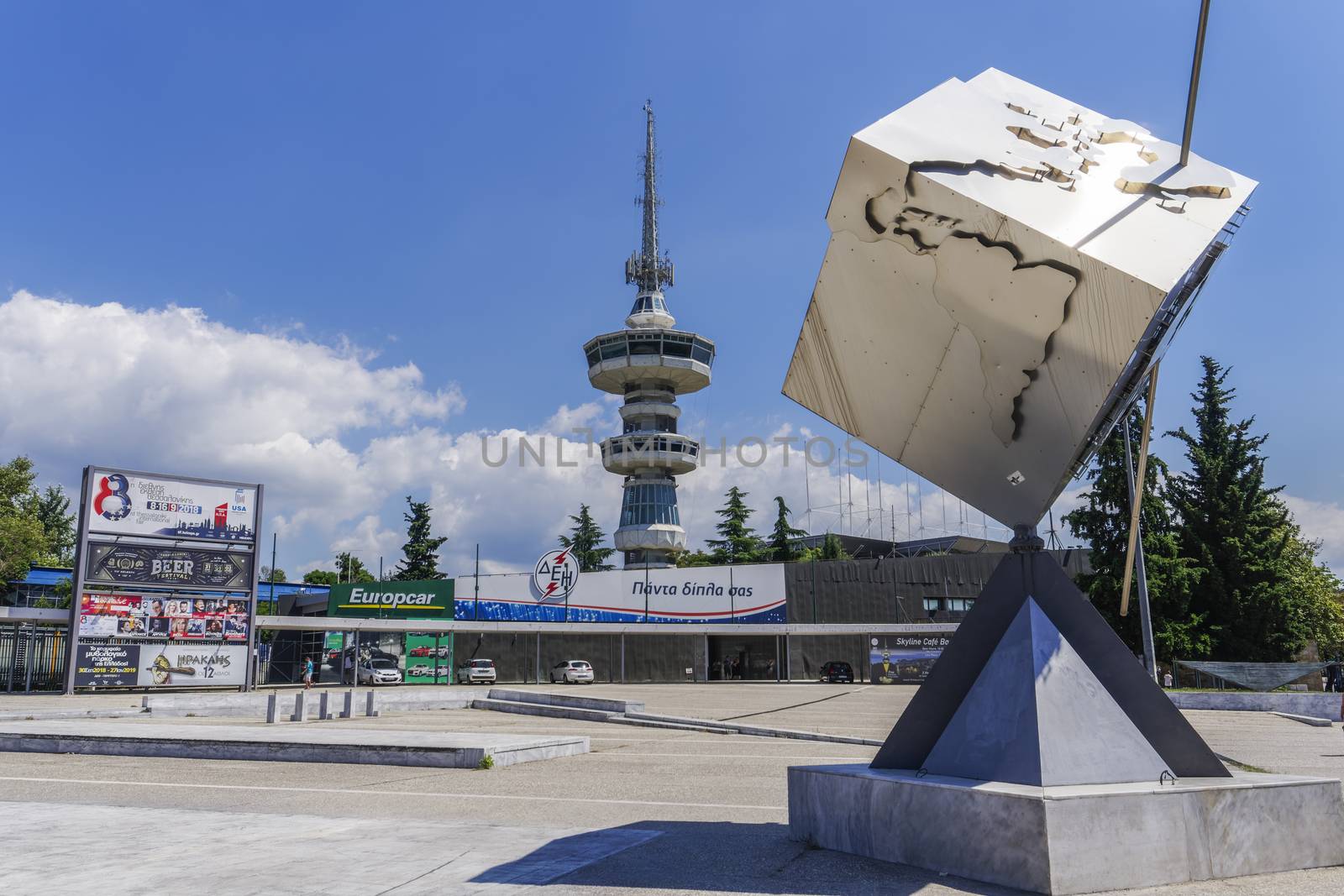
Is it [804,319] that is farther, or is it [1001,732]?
[804,319]

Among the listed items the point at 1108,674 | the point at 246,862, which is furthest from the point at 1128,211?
the point at 246,862

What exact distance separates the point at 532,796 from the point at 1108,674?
5791 mm

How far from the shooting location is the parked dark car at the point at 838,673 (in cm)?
4909

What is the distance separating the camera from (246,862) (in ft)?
20.0

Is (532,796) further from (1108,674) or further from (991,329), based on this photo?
(991,329)

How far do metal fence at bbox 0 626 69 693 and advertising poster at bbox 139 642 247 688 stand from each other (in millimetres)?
2770

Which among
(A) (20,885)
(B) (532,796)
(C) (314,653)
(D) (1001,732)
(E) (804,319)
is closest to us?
(A) (20,885)

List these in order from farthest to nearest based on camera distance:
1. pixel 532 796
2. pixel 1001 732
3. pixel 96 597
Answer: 1. pixel 96 597
2. pixel 532 796
3. pixel 1001 732

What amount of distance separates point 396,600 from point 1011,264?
5177 cm

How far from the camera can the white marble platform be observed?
12.2 m

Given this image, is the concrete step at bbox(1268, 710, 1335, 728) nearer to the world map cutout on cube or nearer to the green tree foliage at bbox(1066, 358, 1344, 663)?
the green tree foliage at bbox(1066, 358, 1344, 663)

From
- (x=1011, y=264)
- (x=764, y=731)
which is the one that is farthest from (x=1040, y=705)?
(x=764, y=731)

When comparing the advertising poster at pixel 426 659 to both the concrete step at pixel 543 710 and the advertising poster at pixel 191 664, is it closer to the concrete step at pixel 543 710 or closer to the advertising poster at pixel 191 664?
the advertising poster at pixel 191 664

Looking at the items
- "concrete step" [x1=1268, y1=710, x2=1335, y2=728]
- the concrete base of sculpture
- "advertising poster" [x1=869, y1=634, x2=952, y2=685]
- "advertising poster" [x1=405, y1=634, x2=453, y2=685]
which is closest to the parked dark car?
"advertising poster" [x1=869, y1=634, x2=952, y2=685]
